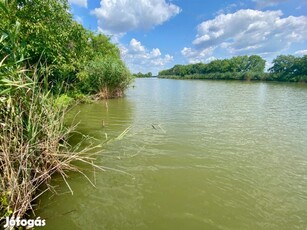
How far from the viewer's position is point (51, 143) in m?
4.47

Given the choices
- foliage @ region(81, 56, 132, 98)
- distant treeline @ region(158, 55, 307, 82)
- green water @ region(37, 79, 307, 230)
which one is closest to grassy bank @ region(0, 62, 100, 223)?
green water @ region(37, 79, 307, 230)

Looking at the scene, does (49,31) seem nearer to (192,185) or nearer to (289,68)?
(192,185)

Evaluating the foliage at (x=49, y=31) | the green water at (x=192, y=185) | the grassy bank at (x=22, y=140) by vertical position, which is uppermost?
the foliage at (x=49, y=31)

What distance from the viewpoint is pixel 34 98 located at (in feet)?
14.1

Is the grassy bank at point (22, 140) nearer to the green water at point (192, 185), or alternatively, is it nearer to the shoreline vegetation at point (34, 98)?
the shoreline vegetation at point (34, 98)

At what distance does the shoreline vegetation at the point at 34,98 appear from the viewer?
3432 mm

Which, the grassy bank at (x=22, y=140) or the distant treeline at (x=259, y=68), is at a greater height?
the distant treeline at (x=259, y=68)

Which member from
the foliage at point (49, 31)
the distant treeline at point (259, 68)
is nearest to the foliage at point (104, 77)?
the foliage at point (49, 31)

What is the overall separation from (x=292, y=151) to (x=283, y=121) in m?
4.52

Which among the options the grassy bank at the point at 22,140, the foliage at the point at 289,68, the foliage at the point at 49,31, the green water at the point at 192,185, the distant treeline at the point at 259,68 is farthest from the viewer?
the distant treeline at the point at 259,68

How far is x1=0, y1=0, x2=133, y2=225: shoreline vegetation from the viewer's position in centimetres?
343

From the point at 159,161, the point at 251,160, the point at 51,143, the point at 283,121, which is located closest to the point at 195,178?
the point at 159,161

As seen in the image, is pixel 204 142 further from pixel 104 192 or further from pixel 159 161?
pixel 104 192

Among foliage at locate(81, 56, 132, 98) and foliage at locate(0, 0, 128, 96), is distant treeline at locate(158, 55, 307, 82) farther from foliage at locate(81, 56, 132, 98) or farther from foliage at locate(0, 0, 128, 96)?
foliage at locate(0, 0, 128, 96)
